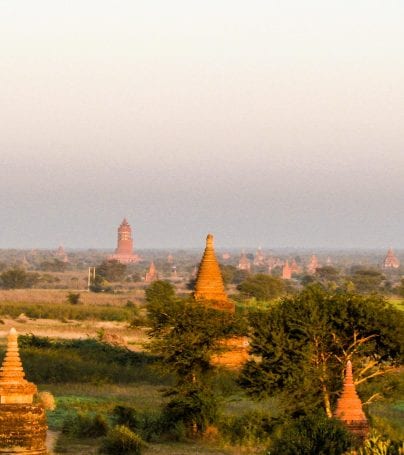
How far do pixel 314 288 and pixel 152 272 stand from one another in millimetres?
145050

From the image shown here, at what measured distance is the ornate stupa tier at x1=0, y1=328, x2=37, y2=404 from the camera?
1869 cm

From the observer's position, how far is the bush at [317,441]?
914 inches

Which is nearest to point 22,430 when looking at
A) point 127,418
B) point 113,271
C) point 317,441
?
point 317,441

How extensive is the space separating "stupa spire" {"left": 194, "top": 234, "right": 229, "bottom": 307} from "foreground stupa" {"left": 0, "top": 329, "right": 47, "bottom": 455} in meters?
24.0

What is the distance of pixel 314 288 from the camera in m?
34.4

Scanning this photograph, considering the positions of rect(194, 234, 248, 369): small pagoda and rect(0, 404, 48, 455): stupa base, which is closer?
rect(0, 404, 48, 455): stupa base

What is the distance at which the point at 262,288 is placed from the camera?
360 ft

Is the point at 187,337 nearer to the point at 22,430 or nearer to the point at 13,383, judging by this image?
the point at 13,383

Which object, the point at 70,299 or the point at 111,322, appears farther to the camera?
the point at 70,299

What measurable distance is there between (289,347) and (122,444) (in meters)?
5.71

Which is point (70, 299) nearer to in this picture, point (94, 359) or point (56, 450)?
point (94, 359)

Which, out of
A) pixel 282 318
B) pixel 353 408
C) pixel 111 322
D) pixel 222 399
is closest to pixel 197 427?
pixel 222 399

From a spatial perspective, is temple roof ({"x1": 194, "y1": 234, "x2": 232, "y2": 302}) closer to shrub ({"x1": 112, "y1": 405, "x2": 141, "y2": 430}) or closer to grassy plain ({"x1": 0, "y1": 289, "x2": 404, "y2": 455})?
grassy plain ({"x1": 0, "y1": 289, "x2": 404, "y2": 455})

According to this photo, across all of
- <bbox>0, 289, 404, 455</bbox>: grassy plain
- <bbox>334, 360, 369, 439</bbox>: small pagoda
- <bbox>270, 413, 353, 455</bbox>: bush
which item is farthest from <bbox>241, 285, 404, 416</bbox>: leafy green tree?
<bbox>270, 413, 353, 455</bbox>: bush
